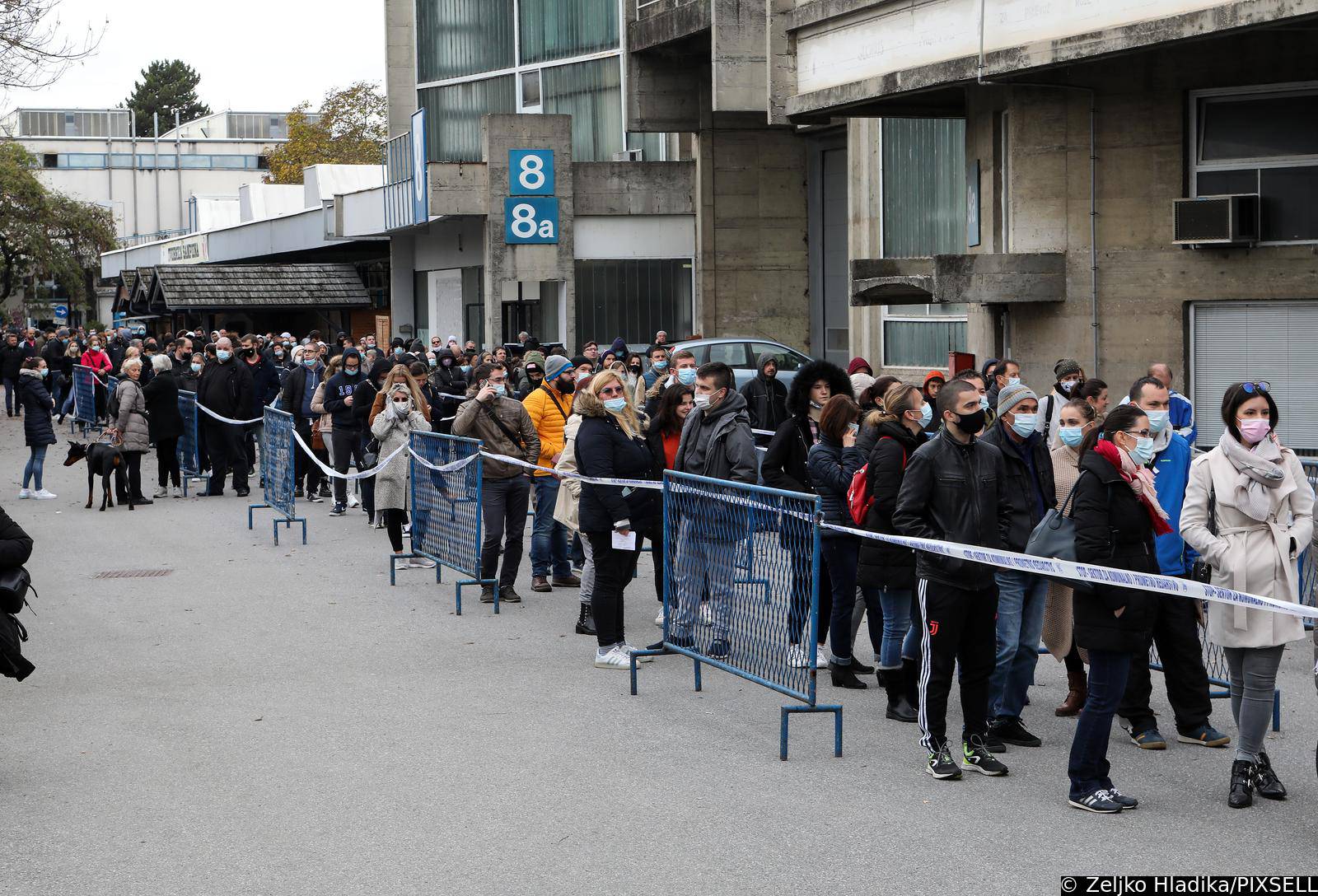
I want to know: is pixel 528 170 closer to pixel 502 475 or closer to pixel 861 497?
pixel 502 475

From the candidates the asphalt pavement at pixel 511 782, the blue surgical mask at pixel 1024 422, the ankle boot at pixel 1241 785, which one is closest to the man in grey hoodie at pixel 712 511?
the asphalt pavement at pixel 511 782

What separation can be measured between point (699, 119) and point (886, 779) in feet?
87.9

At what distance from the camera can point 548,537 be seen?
44.1 feet

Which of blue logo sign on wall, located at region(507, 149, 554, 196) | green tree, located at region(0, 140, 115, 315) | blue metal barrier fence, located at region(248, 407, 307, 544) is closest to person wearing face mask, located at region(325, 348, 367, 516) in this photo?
blue metal barrier fence, located at region(248, 407, 307, 544)

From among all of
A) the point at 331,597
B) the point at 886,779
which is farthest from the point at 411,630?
the point at 886,779

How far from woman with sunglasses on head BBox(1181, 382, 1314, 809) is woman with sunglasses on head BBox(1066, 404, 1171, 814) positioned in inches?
12.1

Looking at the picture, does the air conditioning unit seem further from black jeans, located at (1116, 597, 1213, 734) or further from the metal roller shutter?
black jeans, located at (1116, 597, 1213, 734)

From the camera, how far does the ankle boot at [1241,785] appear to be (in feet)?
22.5

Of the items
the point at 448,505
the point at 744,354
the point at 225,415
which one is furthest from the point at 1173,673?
the point at 744,354

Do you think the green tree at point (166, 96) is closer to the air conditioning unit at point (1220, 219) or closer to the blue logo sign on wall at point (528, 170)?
the blue logo sign on wall at point (528, 170)

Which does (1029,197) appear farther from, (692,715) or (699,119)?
(699,119)

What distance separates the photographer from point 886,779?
7.43 meters

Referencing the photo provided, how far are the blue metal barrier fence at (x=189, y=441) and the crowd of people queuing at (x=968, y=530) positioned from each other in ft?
28.9

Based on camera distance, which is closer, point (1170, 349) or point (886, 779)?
point (886, 779)
